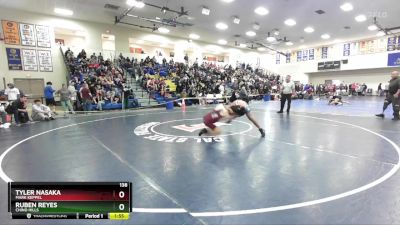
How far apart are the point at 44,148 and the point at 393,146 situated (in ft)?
22.6

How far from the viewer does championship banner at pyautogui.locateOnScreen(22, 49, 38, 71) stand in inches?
591

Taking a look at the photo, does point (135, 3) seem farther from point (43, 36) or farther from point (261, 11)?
point (261, 11)

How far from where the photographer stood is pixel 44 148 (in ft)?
16.1

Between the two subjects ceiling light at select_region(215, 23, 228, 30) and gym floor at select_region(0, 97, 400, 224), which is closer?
gym floor at select_region(0, 97, 400, 224)

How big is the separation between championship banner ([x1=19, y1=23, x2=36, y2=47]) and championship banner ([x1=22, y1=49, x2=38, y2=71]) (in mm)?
436

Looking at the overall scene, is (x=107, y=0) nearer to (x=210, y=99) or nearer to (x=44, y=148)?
(x=210, y=99)

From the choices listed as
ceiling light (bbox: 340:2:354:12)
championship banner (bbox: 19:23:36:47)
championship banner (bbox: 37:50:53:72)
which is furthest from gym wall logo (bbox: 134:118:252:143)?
championship banner (bbox: 19:23:36:47)

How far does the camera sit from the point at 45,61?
15.8m

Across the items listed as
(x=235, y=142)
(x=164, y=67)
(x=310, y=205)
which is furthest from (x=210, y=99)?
(x=310, y=205)

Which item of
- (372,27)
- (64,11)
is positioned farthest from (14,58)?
(372,27)

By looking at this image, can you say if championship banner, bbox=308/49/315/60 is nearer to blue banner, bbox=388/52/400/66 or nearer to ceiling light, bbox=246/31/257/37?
blue banner, bbox=388/52/400/66

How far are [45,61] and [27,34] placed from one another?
1.80 meters
